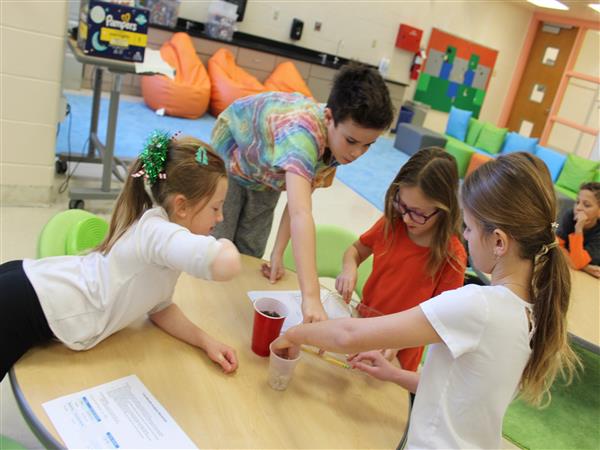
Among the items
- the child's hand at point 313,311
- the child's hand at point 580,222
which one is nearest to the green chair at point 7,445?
the child's hand at point 313,311

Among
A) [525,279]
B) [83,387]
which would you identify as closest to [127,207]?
[83,387]

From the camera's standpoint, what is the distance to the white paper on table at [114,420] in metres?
0.93

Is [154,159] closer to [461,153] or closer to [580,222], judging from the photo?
[580,222]

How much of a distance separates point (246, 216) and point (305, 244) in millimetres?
733

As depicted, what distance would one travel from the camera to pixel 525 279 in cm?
106

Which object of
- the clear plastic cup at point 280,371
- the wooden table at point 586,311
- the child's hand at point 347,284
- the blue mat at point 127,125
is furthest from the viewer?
the blue mat at point 127,125

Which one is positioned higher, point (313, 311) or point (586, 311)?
point (313, 311)

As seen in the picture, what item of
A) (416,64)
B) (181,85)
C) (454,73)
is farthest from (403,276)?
(454,73)

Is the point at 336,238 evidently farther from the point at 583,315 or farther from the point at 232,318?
the point at 583,315

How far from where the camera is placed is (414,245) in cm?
169

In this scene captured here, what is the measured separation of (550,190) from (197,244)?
73 cm

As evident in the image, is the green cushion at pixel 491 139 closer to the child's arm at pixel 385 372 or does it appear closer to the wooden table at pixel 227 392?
the child's arm at pixel 385 372

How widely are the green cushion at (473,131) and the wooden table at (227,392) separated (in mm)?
6965

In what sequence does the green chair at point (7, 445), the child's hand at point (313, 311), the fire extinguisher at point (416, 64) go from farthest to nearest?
1. the fire extinguisher at point (416, 64)
2. the child's hand at point (313, 311)
3. the green chair at point (7, 445)
